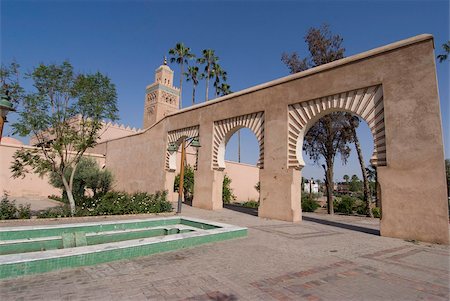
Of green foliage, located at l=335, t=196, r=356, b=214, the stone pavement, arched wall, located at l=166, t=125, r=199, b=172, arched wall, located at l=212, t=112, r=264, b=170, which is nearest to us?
the stone pavement

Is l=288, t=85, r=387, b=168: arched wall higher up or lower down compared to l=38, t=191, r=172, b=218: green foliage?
higher up

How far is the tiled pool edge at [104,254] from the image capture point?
3.14 metres

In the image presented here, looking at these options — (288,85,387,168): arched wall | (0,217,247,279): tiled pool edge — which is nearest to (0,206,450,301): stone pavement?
(0,217,247,279): tiled pool edge

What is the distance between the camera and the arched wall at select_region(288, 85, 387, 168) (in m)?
7.26

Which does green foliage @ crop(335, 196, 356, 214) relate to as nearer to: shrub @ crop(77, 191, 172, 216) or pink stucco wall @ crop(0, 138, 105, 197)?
shrub @ crop(77, 191, 172, 216)

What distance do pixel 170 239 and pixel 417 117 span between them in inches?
Result: 249

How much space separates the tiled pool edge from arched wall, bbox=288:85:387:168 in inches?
191

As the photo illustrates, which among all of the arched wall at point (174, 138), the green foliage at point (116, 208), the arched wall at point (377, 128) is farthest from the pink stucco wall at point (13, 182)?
the arched wall at point (377, 128)

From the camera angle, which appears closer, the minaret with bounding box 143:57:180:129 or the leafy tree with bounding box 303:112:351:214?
the leafy tree with bounding box 303:112:351:214

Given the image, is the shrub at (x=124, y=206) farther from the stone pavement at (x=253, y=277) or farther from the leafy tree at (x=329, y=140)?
the leafy tree at (x=329, y=140)

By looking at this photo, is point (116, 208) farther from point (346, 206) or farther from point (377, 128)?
point (346, 206)

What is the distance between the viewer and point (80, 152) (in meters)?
9.57

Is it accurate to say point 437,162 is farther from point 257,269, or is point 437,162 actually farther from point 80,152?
point 80,152

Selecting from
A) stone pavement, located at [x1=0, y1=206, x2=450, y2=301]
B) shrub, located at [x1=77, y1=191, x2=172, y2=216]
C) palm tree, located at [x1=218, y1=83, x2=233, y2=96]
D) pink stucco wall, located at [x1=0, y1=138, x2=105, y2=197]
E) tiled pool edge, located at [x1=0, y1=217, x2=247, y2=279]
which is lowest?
→ stone pavement, located at [x1=0, y1=206, x2=450, y2=301]
